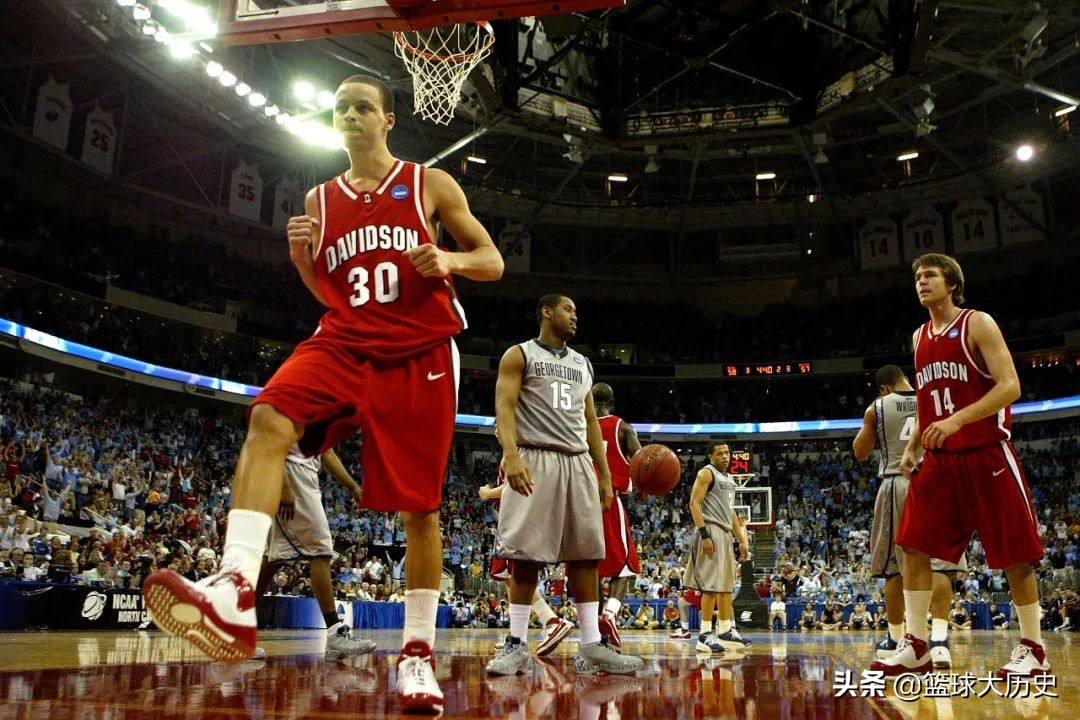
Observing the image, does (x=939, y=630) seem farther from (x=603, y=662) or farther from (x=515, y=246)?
(x=515, y=246)

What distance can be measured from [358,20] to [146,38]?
11267 mm

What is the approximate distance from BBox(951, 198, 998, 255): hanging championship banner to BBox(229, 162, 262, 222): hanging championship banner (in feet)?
65.6

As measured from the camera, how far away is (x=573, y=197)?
86.8ft

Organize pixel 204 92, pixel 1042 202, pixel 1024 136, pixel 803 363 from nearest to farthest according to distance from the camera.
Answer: pixel 204 92 → pixel 1024 136 → pixel 1042 202 → pixel 803 363

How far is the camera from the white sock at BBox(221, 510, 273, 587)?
Answer: 2.52 metres

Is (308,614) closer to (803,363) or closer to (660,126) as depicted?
(660,126)

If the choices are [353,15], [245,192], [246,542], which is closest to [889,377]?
[353,15]

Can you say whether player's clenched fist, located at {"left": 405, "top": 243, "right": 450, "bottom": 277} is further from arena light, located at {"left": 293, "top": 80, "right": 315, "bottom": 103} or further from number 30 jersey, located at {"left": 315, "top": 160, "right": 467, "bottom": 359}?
arena light, located at {"left": 293, "top": 80, "right": 315, "bottom": 103}

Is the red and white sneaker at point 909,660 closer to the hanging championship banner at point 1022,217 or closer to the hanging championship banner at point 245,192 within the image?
the hanging championship banner at point 245,192

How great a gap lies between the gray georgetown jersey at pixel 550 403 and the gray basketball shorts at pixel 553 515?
0.08m

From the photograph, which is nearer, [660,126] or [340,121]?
[340,121]

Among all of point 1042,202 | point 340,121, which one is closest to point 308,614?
point 340,121

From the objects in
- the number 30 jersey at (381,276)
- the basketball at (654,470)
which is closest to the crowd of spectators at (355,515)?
the basketball at (654,470)

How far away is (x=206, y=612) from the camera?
91.4 inches
